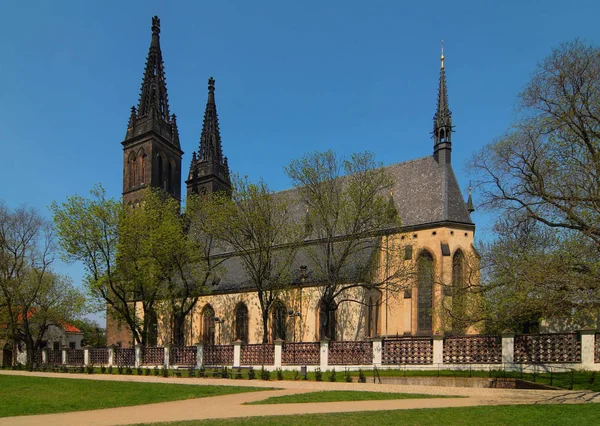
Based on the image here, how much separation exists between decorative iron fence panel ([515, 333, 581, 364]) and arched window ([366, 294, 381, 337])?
14696 millimetres

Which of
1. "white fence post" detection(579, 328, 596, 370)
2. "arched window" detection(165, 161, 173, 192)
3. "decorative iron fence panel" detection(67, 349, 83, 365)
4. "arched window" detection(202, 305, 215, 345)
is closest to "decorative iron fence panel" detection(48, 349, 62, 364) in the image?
"decorative iron fence panel" detection(67, 349, 83, 365)

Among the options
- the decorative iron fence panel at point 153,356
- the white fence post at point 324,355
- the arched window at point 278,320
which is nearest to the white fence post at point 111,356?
the decorative iron fence panel at point 153,356

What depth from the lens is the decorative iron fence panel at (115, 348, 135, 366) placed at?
34.7 metres

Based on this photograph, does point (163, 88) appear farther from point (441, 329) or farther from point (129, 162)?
point (441, 329)

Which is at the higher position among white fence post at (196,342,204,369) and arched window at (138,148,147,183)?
arched window at (138,148,147,183)

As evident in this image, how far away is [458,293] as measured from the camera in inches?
977

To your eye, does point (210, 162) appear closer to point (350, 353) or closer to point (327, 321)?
point (327, 321)

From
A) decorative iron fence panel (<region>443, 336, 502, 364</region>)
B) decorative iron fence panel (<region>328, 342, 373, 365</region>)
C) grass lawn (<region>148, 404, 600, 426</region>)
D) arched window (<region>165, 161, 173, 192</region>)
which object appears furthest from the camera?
arched window (<region>165, 161, 173, 192</region>)

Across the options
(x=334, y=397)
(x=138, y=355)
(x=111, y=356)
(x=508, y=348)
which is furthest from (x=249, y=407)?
(x=111, y=356)

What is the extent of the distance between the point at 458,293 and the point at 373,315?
13.3 m

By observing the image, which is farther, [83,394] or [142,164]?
[142,164]

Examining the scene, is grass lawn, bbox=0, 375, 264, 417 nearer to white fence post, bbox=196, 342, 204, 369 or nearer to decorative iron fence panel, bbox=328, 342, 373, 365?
decorative iron fence panel, bbox=328, 342, 373, 365

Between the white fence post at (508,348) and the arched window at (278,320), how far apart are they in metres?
19.8

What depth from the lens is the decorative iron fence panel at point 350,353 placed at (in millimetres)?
26422
